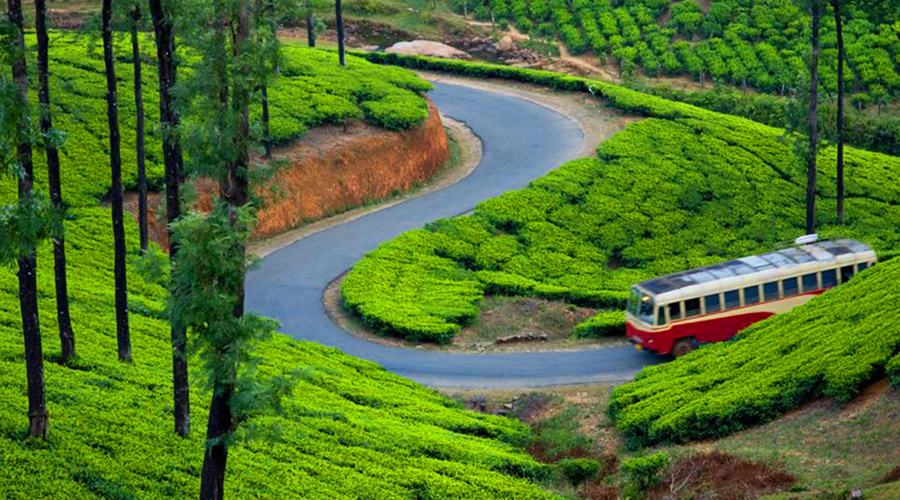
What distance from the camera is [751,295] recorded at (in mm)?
35625

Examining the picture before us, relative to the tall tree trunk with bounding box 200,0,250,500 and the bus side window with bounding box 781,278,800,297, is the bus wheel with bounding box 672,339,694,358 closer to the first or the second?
the bus side window with bounding box 781,278,800,297

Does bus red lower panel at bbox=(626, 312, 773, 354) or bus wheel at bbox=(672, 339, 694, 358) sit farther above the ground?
bus red lower panel at bbox=(626, 312, 773, 354)

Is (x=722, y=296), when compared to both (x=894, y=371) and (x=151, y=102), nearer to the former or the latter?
(x=894, y=371)

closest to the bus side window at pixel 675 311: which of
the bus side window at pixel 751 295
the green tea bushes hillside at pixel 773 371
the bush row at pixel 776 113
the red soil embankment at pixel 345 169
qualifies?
the green tea bushes hillside at pixel 773 371

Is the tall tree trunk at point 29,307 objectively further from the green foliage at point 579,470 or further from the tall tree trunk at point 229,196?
the green foliage at point 579,470

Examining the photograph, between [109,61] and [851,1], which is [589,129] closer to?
[851,1]

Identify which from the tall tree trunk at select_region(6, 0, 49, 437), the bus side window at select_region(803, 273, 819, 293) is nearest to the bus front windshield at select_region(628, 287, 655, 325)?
the bus side window at select_region(803, 273, 819, 293)

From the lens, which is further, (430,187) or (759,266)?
(430,187)

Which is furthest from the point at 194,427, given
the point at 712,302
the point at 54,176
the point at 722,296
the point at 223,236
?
the point at 722,296

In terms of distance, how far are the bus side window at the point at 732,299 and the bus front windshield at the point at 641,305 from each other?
233cm

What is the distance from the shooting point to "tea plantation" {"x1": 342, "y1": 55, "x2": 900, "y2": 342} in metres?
40.8

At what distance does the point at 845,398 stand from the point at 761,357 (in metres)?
4.06

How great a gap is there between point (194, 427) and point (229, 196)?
7651mm

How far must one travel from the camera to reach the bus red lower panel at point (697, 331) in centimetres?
3503
